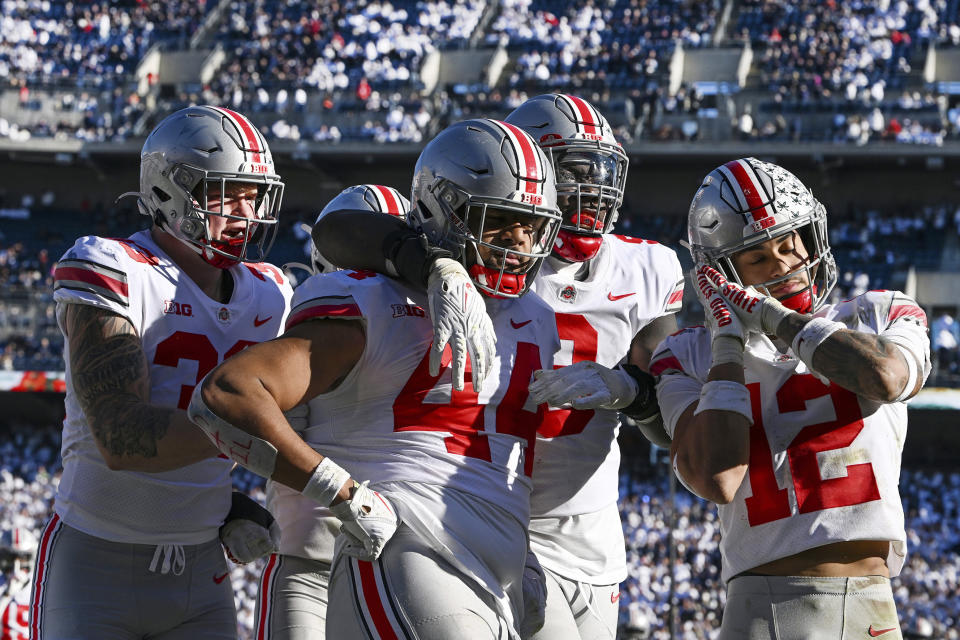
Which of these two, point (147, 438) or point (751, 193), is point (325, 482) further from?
point (751, 193)

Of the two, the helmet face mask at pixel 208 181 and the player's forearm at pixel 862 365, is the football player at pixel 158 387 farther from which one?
the player's forearm at pixel 862 365

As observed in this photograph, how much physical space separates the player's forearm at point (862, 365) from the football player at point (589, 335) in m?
0.65

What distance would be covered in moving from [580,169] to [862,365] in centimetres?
141

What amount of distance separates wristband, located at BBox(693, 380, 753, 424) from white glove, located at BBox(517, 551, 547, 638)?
676mm

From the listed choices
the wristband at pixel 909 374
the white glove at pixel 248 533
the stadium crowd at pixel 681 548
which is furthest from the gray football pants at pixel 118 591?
the stadium crowd at pixel 681 548

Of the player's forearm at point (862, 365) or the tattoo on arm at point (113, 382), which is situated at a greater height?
the player's forearm at point (862, 365)

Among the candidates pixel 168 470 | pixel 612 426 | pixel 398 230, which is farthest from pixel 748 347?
pixel 168 470

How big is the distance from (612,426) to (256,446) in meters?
1.69

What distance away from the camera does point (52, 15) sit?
32625mm

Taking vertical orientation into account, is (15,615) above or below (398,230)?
below

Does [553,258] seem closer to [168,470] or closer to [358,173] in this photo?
[168,470]

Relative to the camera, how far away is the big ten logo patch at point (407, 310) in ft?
11.0

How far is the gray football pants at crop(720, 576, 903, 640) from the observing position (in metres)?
3.53

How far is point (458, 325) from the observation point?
127 inches
